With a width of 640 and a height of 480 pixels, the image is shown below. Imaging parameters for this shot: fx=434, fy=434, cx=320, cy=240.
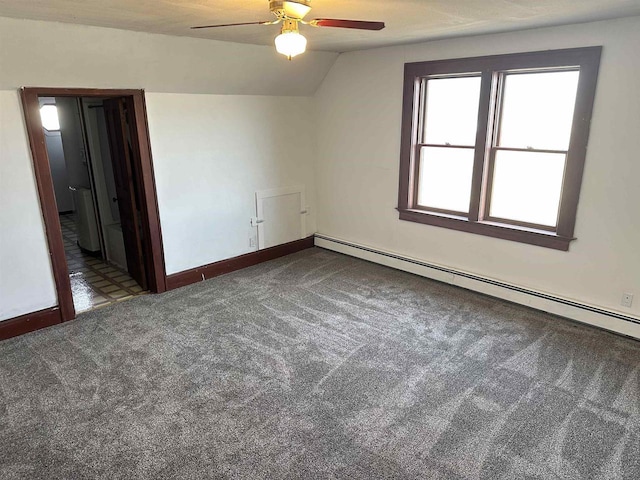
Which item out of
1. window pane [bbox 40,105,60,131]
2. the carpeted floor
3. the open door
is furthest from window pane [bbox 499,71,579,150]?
window pane [bbox 40,105,60,131]

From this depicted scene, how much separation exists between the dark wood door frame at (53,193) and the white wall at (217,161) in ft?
0.27

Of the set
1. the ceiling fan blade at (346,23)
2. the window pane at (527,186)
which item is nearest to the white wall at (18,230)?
the ceiling fan blade at (346,23)

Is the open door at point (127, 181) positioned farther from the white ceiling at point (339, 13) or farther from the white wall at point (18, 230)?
the white ceiling at point (339, 13)

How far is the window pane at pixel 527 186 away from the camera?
367cm

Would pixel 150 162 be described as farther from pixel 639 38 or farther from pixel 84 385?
pixel 639 38

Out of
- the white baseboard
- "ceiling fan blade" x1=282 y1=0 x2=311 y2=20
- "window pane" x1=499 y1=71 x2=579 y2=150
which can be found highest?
"ceiling fan blade" x1=282 y1=0 x2=311 y2=20

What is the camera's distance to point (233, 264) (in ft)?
16.1

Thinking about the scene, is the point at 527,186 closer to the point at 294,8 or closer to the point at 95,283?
the point at 294,8

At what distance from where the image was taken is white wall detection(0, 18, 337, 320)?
10.5ft

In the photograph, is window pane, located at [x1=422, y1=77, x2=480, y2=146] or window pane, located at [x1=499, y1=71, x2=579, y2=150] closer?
window pane, located at [x1=499, y1=71, x2=579, y2=150]

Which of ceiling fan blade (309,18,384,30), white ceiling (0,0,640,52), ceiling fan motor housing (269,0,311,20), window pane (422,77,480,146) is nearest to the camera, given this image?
ceiling fan motor housing (269,0,311,20)

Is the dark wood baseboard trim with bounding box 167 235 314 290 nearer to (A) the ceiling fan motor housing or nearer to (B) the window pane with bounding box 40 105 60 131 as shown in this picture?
(A) the ceiling fan motor housing

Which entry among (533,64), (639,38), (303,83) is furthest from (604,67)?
(303,83)

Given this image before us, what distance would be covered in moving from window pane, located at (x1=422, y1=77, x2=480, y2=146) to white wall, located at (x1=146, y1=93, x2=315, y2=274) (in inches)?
63.7
